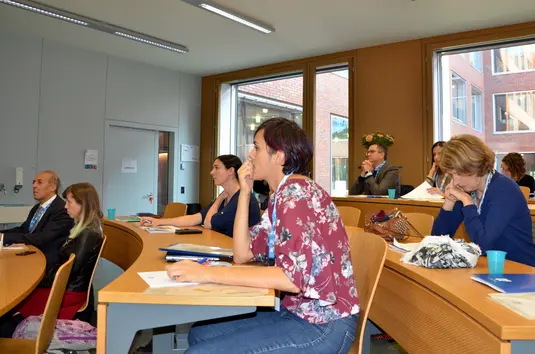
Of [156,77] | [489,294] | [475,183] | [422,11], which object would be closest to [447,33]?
[422,11]

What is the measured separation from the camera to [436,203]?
11.0 ft

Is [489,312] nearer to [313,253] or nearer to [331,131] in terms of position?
[313,253]

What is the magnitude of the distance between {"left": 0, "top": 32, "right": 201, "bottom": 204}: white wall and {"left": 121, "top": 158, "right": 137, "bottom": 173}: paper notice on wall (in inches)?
16.4

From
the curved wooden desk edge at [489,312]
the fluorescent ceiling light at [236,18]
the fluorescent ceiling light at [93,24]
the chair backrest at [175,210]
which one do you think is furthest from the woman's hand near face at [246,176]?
the fluorescent ceiling light at [93,24]

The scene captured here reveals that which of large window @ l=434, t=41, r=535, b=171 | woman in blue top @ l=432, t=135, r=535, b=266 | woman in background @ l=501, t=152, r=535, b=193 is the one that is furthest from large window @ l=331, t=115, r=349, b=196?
woman in blue top @ l=432, t=135, r=535, b=266

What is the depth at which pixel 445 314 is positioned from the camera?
1419 mm

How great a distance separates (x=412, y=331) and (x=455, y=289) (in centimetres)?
42

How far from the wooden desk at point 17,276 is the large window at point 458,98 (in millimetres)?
5146

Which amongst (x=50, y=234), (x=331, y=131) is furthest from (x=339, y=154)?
(x=50, y=234)

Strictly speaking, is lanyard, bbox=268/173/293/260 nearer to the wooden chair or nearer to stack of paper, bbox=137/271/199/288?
stack of paper, bbox=137/271/199/288

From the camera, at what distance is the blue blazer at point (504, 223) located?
6.42ft

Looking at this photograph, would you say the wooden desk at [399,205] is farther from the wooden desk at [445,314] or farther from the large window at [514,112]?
the large window at [514,112]

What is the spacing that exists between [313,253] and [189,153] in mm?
6643

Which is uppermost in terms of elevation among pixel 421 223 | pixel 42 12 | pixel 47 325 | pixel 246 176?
pixel 42 12
